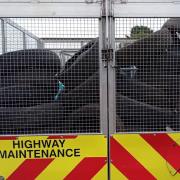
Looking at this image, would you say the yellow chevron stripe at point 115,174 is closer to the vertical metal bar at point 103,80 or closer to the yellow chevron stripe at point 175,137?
the vertical metal bar at point 103,80

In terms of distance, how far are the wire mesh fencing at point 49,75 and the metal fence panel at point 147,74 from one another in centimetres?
19

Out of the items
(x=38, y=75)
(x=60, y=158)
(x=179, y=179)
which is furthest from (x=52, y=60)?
(x=179, y=179)

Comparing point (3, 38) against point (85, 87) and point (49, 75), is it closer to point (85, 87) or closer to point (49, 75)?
point (49, 75)

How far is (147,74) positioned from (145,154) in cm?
58

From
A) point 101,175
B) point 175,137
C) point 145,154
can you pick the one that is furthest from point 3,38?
point 175,137

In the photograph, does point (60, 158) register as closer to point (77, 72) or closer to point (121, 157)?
point (121, 157)

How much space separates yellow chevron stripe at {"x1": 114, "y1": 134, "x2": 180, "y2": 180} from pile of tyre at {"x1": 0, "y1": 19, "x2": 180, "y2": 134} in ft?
0.26

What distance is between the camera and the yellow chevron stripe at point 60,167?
2607 millimetres

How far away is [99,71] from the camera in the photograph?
2.57 metres

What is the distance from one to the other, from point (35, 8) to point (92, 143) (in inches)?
40.8

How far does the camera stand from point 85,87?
2.57 metres

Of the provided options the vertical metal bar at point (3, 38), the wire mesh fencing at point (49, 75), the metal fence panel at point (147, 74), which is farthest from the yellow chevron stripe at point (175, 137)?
the vertical metal bar at point (3, 38)

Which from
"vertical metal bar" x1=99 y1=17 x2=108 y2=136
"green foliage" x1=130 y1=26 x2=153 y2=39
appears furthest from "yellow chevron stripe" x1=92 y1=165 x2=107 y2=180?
"green foliage" x1=130 y1=26 x2=153 y2=39

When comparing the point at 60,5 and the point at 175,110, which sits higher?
the point at 60,5
